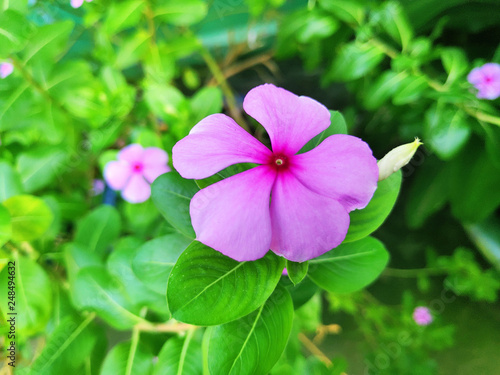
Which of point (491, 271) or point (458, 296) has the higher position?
point (491, 271)

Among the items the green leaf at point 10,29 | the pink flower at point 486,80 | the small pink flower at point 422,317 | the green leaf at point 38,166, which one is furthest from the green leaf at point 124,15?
the small pink flower at point 422,317

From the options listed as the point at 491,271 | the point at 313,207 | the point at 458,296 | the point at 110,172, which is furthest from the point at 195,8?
the point at 458,296

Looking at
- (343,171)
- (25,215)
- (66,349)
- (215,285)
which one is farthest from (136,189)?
(343,171)

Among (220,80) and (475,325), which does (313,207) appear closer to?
(220,80)

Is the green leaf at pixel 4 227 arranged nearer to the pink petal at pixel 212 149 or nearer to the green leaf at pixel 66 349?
the green leaf at pixel 66 349

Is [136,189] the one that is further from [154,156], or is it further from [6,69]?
[6,69]

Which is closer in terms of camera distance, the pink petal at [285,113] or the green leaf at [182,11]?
the pink petal at [285,113]

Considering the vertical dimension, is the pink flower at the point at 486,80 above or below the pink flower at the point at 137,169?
below

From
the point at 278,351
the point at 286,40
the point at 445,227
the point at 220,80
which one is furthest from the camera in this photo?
the point at 445,227
